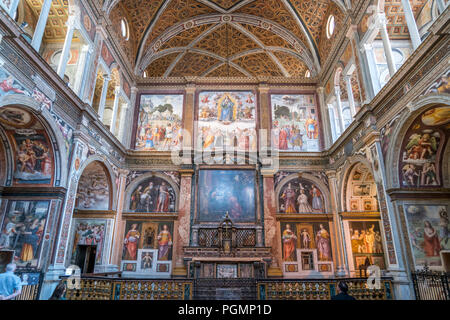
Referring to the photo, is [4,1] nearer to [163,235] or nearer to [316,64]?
[163,235]

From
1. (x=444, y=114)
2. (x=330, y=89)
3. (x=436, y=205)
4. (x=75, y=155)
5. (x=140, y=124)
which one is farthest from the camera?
(x=140, y=124)

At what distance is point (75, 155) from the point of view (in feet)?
37.9

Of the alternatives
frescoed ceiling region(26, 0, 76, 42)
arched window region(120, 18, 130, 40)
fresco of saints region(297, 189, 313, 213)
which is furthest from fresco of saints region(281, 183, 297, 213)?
frescoed ceiling region(26, 0, 76, 42)

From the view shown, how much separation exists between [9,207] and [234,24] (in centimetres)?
1675

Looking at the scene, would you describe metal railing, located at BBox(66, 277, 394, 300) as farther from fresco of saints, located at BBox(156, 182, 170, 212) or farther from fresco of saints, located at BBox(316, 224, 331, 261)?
fresco of saints, located at BBox(156, 182, 170, 212)

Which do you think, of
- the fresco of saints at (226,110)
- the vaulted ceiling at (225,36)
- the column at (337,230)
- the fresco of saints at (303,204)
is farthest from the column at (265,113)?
the column at (337,230)

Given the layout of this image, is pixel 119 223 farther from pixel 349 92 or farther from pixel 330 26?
pixel 330 26

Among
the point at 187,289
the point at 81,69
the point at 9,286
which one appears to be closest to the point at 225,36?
the point at 81,69

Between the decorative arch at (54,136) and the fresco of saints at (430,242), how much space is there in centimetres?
1266

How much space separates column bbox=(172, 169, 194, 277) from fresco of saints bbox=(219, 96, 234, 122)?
4.26m

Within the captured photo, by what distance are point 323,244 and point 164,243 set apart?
28.1 feet
